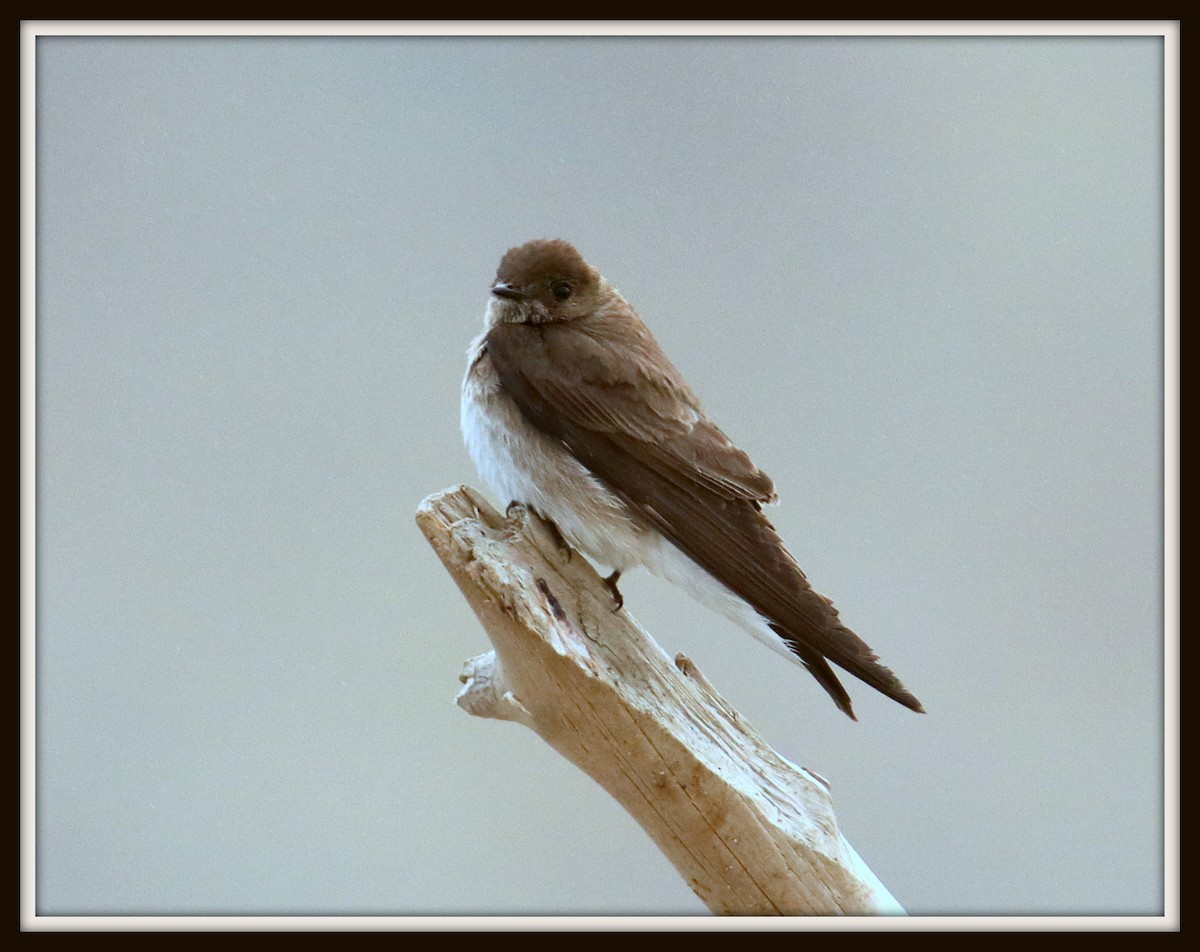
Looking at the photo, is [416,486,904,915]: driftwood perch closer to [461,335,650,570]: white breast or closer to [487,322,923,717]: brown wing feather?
[461,335,650,570]: white breast

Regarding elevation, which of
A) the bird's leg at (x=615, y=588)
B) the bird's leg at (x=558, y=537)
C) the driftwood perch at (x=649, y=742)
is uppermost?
the bird's leg at (x=558, y=537)

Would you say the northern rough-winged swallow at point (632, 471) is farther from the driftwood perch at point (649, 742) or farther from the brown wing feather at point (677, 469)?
the driftwood perch at point (649, 742)

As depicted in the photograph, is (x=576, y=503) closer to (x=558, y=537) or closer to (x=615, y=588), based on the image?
(x=558, y=537)

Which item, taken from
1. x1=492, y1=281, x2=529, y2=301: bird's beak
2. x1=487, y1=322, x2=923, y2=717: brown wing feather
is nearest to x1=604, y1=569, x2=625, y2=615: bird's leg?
x1=487, y1=322, x2=923, y2=717: brown wing feather

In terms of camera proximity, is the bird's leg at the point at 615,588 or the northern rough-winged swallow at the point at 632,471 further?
the bird's leg at the point at 615,588

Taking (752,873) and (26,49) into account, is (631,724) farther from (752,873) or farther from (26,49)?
(26,49)

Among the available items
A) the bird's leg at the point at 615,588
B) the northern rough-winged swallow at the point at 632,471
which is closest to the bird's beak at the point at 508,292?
the northern rough-winged swallow at the point at 632,471

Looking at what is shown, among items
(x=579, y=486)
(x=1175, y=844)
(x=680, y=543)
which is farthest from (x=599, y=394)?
(x=1175, y=844)

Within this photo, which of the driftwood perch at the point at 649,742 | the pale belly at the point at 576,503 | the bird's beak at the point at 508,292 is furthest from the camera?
the bird's beak at the point at 508,292
